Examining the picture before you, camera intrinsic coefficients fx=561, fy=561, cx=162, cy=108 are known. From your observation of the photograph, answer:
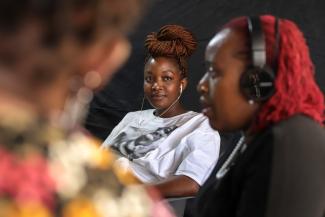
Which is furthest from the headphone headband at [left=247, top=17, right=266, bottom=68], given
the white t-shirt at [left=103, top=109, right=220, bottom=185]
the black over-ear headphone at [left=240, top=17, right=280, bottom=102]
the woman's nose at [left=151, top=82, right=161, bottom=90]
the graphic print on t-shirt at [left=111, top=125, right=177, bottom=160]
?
the woman's nose at [left=151, top=82, right=161, bottom=90]

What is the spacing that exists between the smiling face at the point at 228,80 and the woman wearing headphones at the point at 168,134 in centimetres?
66

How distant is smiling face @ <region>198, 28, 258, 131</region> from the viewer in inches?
48.9

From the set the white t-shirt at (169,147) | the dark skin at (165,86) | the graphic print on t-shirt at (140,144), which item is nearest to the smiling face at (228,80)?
the white t-shirt at (169,147)

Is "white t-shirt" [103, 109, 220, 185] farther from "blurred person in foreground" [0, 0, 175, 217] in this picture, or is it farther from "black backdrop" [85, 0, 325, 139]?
"blurred person in foreground" [0, 0, 175, 217]

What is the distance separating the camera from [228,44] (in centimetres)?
125

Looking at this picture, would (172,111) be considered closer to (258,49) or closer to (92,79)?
(258,49)

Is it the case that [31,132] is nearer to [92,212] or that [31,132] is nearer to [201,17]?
[92,212]

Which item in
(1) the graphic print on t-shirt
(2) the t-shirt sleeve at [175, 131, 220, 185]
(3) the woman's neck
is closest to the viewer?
(2) the t-shirt sleeve at [175, 131, 220, 185]

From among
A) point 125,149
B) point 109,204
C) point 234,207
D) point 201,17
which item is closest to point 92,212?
point 109,204

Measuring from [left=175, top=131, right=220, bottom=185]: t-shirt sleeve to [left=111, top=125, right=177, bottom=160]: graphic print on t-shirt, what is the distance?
6.1 inches

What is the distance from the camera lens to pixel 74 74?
0.57 meters

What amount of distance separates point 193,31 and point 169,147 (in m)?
0.90

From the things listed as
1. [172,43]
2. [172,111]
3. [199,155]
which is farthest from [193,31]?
[199,155]

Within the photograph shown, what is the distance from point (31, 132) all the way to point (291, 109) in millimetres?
764
